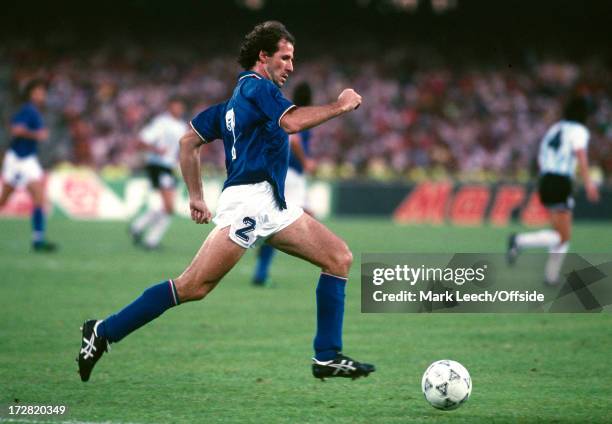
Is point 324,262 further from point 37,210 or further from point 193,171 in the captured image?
point 37,210

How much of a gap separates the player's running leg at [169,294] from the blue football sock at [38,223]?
31.0 ft

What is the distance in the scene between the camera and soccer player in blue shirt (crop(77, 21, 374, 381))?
620cm

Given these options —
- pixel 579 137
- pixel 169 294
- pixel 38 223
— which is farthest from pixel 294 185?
pixel 169 294

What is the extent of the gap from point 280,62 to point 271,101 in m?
0.46

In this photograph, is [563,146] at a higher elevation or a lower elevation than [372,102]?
lower

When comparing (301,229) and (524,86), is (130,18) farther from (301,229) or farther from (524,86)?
(301,229)

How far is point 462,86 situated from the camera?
34031mm

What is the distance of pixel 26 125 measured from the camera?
1523cm

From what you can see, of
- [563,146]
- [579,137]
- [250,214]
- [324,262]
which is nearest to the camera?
[250,214]

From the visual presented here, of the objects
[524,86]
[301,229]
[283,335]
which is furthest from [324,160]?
[301,229]

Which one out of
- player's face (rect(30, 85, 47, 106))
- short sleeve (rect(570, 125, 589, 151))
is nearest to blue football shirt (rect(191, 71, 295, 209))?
short sleeve (rect(570, 125, 589, 151))

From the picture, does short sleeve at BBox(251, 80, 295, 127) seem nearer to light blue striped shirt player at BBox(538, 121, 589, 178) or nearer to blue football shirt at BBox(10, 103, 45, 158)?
light blue striped shirt player at BBox(538, 121, 589, 178)

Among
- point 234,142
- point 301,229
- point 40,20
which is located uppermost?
point 40,20

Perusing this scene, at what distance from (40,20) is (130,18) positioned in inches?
122
